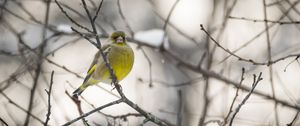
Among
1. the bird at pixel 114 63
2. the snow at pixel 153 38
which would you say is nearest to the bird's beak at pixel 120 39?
the bird at pixel 114 63

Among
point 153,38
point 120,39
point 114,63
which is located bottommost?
point 114,63

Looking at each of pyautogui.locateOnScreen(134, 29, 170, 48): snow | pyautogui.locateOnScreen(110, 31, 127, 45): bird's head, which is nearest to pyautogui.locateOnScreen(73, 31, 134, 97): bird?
pyautogui.locateOnScreen(110, 31, 127, 45): bird's head

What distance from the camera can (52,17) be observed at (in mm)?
14875

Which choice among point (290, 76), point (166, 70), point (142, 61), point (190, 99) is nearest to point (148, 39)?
point (290, 76)

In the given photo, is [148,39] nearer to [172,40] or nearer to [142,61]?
[142,61]

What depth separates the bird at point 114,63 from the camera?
5484mm

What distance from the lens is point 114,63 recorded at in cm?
548

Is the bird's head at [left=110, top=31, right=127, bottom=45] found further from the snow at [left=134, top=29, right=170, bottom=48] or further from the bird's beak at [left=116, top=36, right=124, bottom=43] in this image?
the snow at [left=134, top=29, right=170, bottom=48]

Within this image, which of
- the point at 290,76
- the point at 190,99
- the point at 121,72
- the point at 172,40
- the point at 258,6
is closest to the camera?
the point at 121,72

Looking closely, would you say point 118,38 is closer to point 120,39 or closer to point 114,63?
point 120,39

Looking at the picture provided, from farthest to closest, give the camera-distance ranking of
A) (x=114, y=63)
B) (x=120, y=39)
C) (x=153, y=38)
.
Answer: (x=153, y=38) → (x=120, y=39) → (x=114, y=63)

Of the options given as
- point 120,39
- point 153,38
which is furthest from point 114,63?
point 153,38

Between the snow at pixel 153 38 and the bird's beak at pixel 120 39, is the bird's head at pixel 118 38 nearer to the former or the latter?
the bird's beak at pixel 120 39

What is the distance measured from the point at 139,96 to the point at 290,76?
441 centimetres
